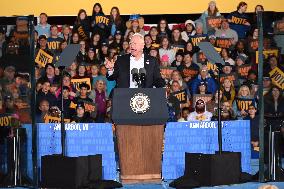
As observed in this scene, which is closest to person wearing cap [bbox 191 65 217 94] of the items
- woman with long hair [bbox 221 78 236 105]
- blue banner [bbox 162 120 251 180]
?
woman with long hair [bbox 221 78 236 105]

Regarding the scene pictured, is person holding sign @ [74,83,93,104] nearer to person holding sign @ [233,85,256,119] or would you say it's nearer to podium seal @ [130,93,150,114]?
person holding sign @ [233,85,256,119]

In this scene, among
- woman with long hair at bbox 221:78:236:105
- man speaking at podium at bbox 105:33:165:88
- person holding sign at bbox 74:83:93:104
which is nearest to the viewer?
man speaking at podium at bbox 105:33:165:88

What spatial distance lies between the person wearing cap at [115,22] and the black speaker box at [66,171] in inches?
224

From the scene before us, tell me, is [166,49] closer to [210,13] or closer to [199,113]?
[210,13]

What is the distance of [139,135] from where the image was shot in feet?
26.4

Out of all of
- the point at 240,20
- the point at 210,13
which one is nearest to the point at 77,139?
the point at 210,13

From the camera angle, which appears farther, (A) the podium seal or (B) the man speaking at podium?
(B) the man speaking at podium

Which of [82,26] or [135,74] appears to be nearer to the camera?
[135,74]

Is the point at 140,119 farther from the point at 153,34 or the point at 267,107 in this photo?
the point at 153,34

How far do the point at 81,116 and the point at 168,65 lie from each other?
2470 millimetres

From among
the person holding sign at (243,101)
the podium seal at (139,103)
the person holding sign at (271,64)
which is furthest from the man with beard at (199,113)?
the podium seal at (139,103)

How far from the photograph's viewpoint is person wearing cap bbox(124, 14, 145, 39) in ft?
43.5

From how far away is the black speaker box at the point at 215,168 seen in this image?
788 centimetres

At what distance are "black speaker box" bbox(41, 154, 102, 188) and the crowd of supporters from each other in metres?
2.16
